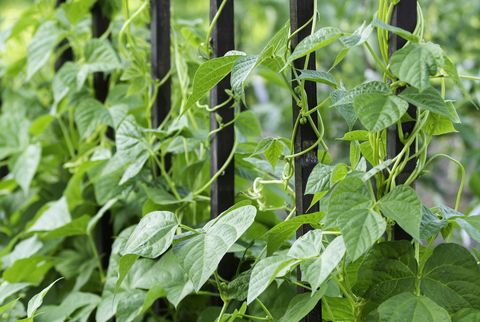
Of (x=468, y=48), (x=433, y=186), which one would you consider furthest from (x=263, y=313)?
(x=468, y=48)

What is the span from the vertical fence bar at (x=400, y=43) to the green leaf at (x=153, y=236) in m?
0.25

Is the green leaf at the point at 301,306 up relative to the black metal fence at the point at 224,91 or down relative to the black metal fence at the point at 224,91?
down

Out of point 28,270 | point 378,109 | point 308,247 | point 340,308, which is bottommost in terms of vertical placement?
point 28,270

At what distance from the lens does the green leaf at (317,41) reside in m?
0.67

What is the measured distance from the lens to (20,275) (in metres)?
1.16

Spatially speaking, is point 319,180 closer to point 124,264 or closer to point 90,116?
point 124,264

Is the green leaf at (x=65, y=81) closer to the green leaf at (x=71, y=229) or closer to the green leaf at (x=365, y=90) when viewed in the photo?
the green leaf at (x=71, y=229)

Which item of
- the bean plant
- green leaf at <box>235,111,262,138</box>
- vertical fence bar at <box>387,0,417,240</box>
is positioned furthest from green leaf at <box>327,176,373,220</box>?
green leaf at <box>235,111,262,138</box>

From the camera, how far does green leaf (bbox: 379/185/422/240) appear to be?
636mm

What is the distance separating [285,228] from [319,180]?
72mm

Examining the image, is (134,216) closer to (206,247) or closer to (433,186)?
(206,247)

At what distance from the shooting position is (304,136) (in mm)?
818

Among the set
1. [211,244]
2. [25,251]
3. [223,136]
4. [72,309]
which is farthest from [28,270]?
[211,244]

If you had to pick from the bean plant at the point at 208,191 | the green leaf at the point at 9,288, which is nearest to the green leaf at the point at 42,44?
the bean plant at the point at 208,191
